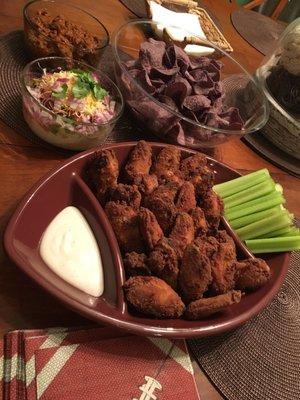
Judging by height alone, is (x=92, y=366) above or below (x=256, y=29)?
below

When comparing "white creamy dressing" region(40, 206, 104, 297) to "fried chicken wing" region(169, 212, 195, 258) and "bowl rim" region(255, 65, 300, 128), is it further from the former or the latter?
"bowl rim" region(255, 65, 300, 128)

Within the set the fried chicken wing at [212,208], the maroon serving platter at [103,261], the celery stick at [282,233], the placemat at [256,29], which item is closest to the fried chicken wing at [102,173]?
the maroon serving platter at [103,261]

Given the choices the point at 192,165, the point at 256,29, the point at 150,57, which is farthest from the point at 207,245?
the point at 256,29

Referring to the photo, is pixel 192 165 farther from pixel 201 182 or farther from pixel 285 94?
pixel 285 94

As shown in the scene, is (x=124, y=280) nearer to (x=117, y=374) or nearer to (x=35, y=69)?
(x=117, y=374)

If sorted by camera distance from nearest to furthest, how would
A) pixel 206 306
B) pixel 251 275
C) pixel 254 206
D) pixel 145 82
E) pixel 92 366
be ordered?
pixel 92 366 → pixel 206 306 → pixel 251 275 → pixel 254 206 → pixel 145 82

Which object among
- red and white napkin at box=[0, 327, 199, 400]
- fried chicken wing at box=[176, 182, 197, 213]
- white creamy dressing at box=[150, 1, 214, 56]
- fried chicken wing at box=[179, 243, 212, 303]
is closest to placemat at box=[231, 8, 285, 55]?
white creamy dressing at box=[150, 1, 214, 56]

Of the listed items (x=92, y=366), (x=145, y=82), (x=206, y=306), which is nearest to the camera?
(x=92, y=366)
